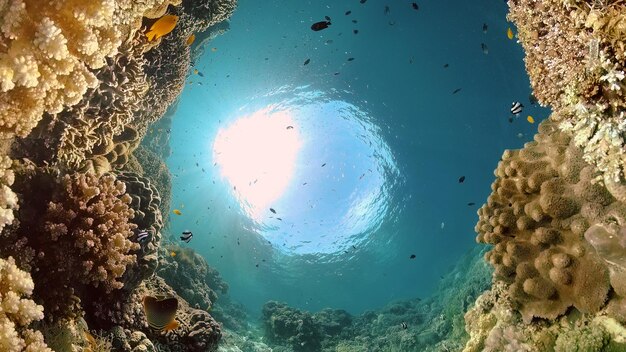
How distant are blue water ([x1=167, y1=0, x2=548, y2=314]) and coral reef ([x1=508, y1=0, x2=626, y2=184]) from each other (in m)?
13.7

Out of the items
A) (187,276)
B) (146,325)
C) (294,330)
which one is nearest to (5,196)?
(146,325)

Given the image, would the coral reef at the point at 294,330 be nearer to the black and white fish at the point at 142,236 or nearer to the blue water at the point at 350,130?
the blue water at the point at 350,130

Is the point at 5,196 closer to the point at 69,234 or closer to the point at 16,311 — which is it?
the point at 16,311

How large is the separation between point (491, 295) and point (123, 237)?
5.20 meters

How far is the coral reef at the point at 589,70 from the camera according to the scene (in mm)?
2830

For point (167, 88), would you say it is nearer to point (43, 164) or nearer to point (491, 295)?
point (43, 164)

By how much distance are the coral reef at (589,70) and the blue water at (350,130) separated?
13746 millimetres

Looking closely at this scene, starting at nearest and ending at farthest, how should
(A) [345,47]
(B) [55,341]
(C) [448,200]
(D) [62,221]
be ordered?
1. (B) [55,341]
2. (D) [62,221]
3. (A) [345,47]
4. (C) [448,200]

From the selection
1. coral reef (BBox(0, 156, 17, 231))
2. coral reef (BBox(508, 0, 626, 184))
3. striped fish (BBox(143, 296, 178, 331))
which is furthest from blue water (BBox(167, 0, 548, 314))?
coral reef (BBox(0, 156, 17, 231))

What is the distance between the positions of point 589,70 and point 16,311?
5.12 m

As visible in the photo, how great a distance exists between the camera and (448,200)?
39.2m

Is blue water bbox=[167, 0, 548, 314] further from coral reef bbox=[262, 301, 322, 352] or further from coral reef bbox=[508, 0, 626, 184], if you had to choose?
coral reef bbox=[508, 0, 626, 184]

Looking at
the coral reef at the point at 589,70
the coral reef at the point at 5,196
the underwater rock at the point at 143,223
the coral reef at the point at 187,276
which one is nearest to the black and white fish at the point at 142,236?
the underwater rock at the point at 143,223

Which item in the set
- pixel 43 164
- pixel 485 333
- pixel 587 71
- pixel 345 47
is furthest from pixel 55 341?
pixel 345 47
